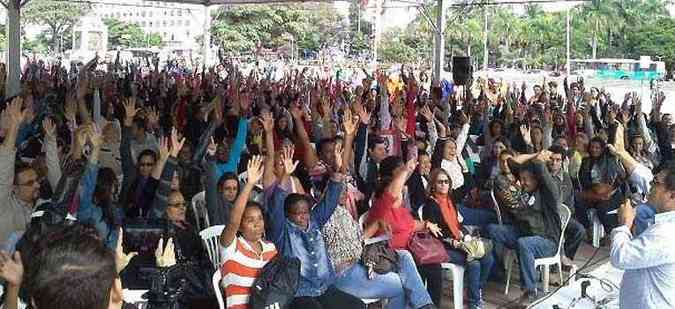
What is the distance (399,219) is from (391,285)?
403mm

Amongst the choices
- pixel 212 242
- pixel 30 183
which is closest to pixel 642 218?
pixel 212 242

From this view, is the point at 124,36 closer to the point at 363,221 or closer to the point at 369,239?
Result: the point at 363,221

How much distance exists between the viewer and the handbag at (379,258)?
4.00m

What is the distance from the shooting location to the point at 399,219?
426 cm

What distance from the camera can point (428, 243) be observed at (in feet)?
14.2

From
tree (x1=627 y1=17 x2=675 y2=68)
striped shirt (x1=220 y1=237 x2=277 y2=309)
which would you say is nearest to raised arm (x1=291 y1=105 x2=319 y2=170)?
striped shirt (x1=220 y1=237 x2=277 y2=309)

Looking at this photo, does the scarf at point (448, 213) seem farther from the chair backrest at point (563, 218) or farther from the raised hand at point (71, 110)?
the raised hand at point (71, 110)

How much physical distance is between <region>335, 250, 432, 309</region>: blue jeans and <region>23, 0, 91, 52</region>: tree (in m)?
59.7

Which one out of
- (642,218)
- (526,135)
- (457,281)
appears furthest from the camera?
(526,135)

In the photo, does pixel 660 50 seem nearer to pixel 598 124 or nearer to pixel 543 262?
pixel 598 124

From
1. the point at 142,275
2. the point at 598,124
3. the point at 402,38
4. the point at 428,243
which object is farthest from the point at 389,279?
the point at 402,38

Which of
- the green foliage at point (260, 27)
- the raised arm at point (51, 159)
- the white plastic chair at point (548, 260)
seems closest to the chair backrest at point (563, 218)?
the white plastic chair at point (548, 260)

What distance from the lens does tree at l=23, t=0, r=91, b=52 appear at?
61312 millimetres

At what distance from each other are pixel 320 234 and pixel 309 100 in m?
5.81
